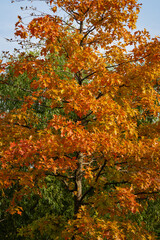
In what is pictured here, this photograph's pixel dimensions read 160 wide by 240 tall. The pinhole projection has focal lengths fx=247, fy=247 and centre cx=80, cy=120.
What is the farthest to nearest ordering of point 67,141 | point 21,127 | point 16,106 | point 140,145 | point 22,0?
point 16,106 < point 21,127 < point 22,0 < point 140,145 < point 67,141

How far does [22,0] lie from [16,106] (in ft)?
22.9

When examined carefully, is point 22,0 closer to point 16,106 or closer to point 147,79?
point 147,79

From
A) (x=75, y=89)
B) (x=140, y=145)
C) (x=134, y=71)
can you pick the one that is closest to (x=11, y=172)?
(x=75, y=89)

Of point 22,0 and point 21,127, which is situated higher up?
point 22,0

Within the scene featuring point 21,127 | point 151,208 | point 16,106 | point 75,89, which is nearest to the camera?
point 75,89

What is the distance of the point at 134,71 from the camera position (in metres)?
5.69

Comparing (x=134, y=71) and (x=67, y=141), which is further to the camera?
(x=134, y=71)

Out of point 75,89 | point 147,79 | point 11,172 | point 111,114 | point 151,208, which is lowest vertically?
point 151,208

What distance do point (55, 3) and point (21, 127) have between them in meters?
3.32

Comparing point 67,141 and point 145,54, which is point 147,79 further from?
point 67,141

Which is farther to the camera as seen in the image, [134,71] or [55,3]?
[55,3]

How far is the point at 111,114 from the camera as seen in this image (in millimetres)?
4840

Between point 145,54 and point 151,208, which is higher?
point 145,54

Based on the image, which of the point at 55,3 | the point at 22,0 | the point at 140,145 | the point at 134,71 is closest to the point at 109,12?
the point at 55,3
